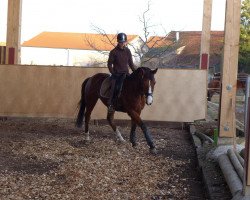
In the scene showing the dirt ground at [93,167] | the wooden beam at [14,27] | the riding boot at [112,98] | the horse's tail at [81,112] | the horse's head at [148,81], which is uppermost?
the wooden beam at [14,27]

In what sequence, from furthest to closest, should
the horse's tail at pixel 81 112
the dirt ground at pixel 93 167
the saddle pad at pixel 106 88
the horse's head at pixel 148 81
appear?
1. the horse's tail at pixel 81 112
2. the saddle pad at pixel 106 88
3. the horse's head at pixel 148 81
4. the dirt ground at pixel 93 167

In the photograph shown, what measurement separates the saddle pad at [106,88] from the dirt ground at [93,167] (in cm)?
96

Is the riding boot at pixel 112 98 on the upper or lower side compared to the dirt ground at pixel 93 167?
upper

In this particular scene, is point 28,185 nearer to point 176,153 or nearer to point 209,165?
point 209,165

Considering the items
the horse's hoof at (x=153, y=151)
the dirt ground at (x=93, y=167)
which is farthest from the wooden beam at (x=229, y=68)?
the horse's hoof at (x=153, y=151)

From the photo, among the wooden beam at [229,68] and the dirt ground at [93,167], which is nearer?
the dirt ground at [93,167]

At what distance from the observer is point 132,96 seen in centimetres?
1000

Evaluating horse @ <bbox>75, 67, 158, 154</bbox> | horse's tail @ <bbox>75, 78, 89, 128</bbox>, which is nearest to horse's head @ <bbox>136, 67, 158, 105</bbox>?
horse @ <bbox>75, 67, 158, 154</bbox>

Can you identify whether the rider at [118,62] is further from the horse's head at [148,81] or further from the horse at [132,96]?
the horse's head at [148,81]

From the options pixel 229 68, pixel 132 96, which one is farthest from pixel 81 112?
pixel 229 68

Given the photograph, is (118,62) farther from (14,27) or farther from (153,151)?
(14,27)

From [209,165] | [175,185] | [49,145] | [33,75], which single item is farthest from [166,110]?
[175,185]

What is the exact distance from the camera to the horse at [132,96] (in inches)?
366

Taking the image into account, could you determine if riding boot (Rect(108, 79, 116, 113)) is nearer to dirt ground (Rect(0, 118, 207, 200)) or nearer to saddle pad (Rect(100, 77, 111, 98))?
saddle pad (Rect(100, 77, 111, 98))
